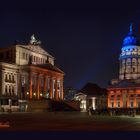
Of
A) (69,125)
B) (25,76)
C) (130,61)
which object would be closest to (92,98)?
(130,61)

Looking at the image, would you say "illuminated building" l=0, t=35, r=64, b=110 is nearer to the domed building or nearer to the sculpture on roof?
the sculpture on roof

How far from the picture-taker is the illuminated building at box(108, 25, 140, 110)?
164m

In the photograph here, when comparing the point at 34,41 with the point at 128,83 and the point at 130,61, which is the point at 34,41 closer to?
the point at 128,83

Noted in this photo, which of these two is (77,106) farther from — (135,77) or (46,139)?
(46,139)

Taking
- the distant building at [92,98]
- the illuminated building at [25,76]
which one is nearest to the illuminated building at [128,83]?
the distant building at [92,98]

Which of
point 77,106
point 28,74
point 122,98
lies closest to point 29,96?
point 28,74

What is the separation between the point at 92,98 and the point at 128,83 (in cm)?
2102

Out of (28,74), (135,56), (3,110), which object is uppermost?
(135,56)

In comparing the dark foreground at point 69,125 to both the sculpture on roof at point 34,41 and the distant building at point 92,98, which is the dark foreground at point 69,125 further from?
the distant building at point 92,98

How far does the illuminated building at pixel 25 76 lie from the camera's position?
116 meters

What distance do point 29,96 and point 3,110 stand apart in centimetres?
1848

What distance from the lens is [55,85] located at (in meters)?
143

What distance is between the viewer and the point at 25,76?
12712 cm

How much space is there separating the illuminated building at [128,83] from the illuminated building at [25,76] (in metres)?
38.4
